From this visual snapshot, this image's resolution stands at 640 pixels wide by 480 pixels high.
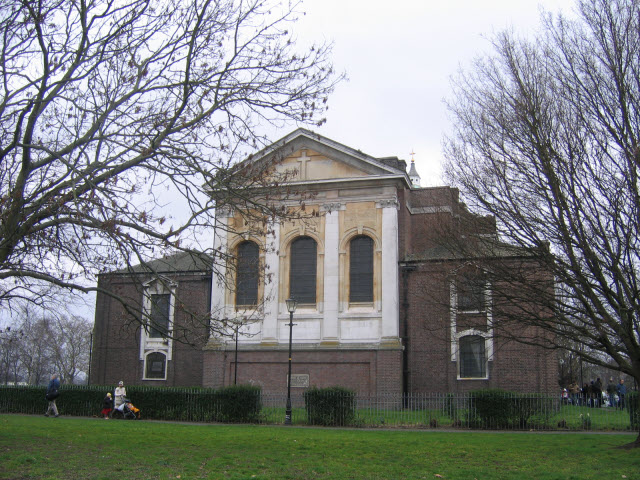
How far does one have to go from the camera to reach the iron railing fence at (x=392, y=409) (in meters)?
23.0

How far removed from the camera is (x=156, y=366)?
37.5 meters

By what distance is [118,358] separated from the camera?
3809cm

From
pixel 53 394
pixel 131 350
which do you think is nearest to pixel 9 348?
pixel 131 350

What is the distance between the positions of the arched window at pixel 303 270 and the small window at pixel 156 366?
27.8ft

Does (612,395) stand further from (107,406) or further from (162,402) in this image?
(107,406)

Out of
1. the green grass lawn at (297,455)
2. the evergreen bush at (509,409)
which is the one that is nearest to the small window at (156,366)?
the green grass lawn at (297,455)

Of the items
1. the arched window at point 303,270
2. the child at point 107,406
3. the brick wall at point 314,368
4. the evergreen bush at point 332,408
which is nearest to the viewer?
the evergreen bush at point 332,408

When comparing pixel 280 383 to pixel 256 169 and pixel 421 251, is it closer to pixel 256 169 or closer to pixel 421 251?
pixel 421 251

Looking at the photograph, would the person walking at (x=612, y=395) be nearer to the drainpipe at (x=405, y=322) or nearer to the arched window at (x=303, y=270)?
the drainpipe at (x=405, y=322)

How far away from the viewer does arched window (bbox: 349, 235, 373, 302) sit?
33.9 m

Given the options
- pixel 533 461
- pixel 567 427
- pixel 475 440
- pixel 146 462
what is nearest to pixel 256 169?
pixel 146 462

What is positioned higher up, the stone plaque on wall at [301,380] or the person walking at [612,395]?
the stone plaque on wall at [301,380]

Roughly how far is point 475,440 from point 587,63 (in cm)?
961

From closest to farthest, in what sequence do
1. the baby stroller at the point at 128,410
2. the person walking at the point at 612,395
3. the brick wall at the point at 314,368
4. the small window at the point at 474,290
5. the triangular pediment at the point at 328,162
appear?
the small window at the point at 474,290 < the baby stroller at the point at 128,410 < the person walking at the point at 612,395 < the brick wall at the point at 314,368 < the triangular pediment at the point at 328,162
